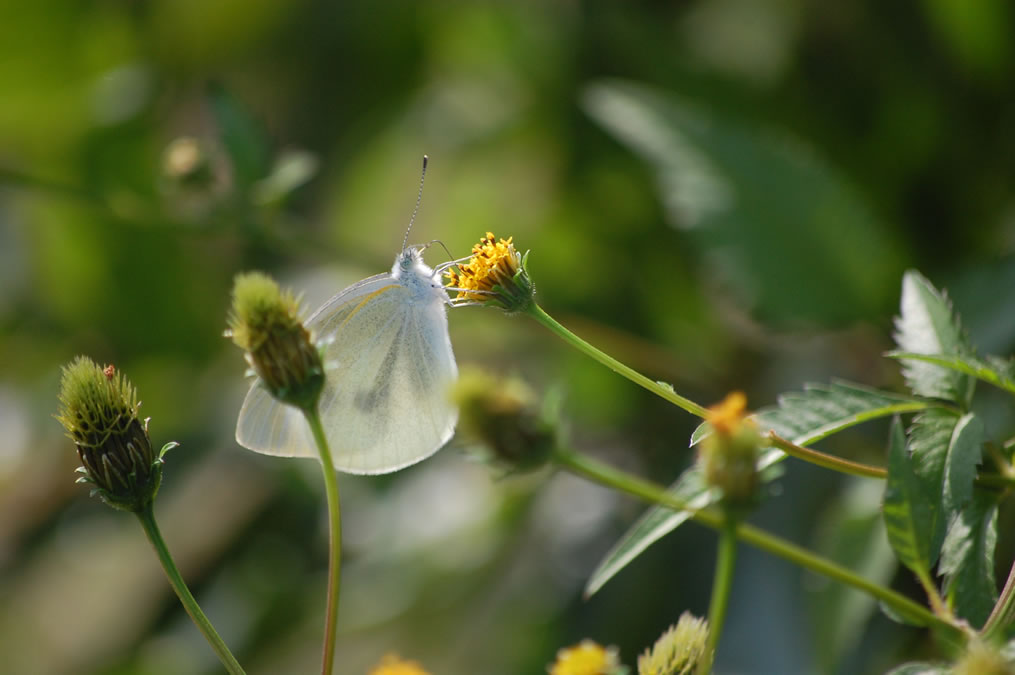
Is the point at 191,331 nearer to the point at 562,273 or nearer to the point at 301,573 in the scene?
the point at 301,573

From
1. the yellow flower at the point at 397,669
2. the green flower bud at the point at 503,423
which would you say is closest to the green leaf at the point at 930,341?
the green flower bud at the point at 503,423

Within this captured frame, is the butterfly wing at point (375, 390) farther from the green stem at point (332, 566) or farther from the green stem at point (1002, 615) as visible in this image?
the green stem at point (1002, 615)

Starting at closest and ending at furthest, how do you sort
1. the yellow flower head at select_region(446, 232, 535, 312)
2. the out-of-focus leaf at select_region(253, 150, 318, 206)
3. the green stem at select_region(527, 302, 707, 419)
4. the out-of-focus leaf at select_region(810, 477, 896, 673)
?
1. the green stem at select_region(527, 302, 707, 419)
2. the yellow flower head at select_region(446, 232, 535, 312)
3. the out-of-focus leaf at select_region(810, 477, 896, 673)
4. the out-of-focus leaf at select_region(253, 150, 318, 206)

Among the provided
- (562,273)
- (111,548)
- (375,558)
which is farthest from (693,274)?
(111,548)

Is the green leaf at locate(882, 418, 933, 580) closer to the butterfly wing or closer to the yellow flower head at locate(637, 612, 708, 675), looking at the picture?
the yellow flower head at locate(637, 612, 708, 675)

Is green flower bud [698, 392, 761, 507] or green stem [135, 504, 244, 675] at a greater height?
green flower bud [698, 392, 761, 507]

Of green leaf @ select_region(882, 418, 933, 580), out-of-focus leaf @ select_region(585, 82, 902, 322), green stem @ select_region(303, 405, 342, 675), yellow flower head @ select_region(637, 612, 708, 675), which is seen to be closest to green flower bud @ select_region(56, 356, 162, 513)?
green stem @ select_region(303, 405, 342, 675)

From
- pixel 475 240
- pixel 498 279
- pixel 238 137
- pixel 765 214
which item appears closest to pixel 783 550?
pixel 498 279
